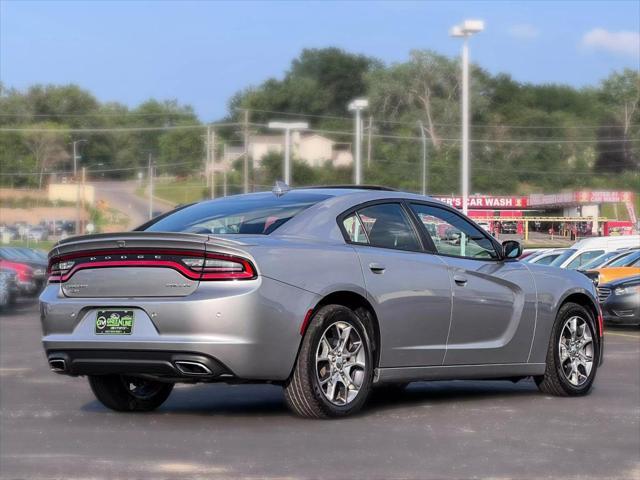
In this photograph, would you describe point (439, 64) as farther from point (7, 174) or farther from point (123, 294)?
point (123, 294)

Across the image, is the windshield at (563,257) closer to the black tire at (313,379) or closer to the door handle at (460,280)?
the door handle at (460,280)

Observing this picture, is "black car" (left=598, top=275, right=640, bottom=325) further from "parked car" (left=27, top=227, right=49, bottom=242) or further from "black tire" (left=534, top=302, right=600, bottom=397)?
"parked car" (left=27, top=227, right=49, bottom=242)

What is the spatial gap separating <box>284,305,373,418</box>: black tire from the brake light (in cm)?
55

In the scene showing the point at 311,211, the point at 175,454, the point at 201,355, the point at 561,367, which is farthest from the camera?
the point at 561,367

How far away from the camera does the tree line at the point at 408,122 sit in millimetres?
67938

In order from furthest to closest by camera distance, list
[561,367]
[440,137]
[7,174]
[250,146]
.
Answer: [440,137], [250,146], [7,174], [561,367]

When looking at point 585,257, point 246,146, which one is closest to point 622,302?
point 585,257

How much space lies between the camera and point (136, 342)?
7.73 meters

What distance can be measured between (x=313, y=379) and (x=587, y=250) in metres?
22.6

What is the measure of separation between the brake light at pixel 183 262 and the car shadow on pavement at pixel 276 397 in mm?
1129

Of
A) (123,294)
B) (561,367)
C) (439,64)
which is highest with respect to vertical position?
(439,64)

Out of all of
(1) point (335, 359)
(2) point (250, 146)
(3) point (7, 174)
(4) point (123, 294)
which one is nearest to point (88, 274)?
(4) point (123, 294)

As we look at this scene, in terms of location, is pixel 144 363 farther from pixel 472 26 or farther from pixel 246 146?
pixel 246 146

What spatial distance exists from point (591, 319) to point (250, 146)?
6259 centimetres
